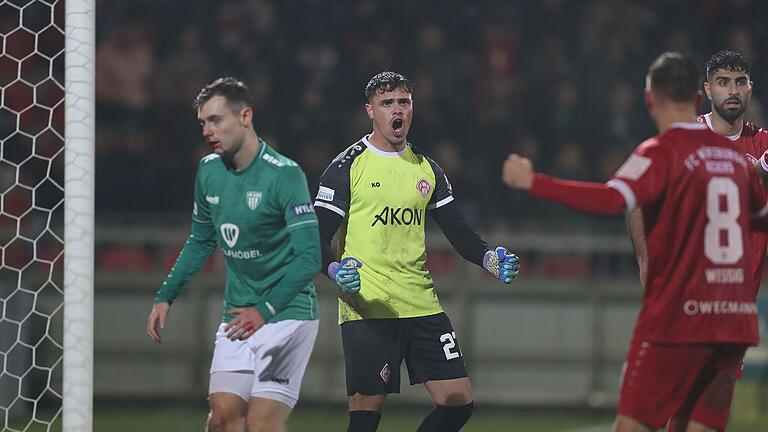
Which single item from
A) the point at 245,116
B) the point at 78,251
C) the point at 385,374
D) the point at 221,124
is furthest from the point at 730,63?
the point at 78,251

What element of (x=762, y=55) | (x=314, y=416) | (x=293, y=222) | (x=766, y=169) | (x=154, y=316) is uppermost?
(x=762, y=55)

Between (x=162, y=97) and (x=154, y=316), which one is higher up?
(x=162, y=97)

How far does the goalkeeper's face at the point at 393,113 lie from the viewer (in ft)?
23.1

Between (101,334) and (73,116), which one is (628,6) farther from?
(73,116)

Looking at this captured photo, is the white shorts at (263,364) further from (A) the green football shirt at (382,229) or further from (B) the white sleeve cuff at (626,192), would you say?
(B) the white sleeve cuff at (626,192)

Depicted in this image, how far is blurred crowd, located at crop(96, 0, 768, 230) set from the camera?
13523 mm

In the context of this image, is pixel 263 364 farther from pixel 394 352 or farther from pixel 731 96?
pixel 731 96

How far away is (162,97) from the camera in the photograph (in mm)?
14141

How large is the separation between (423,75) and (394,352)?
25.6 feet

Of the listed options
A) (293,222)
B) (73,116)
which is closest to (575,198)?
(293,222)

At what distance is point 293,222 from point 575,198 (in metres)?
1.47

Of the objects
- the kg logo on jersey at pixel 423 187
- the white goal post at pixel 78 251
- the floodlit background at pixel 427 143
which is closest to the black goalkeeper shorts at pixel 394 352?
the kg logo on jersey at pixel 423 187

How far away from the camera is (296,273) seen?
19.2 ft

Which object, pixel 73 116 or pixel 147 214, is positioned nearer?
pixel 73 116
